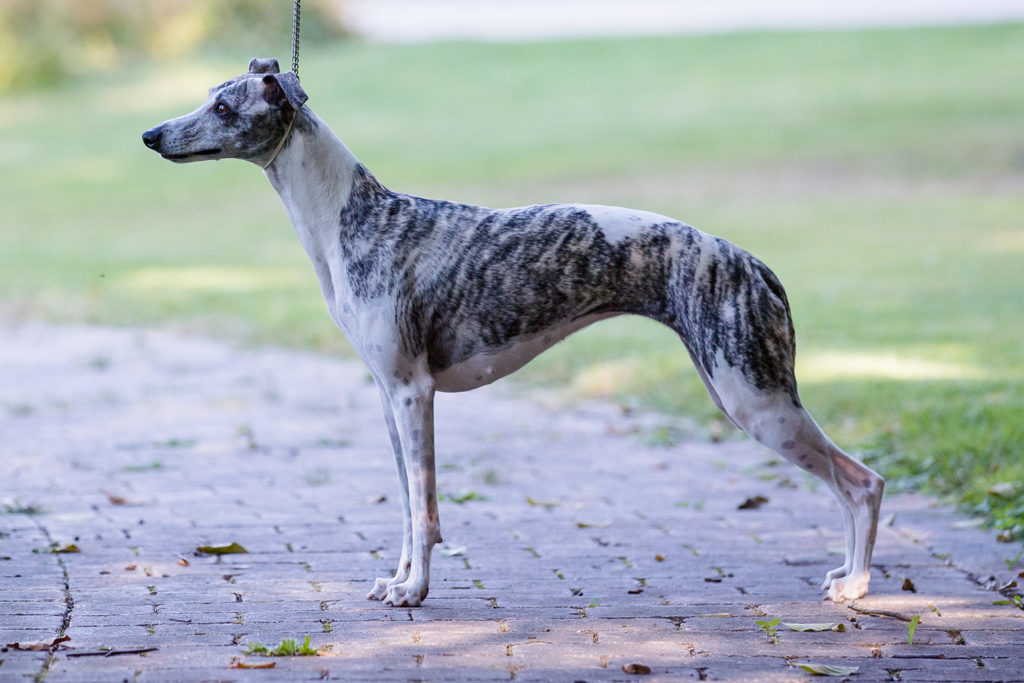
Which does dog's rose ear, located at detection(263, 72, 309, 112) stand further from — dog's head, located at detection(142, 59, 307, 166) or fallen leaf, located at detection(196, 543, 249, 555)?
fallen leaf, located at detection(196, 543, 249, 555)

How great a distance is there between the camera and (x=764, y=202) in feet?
76.1

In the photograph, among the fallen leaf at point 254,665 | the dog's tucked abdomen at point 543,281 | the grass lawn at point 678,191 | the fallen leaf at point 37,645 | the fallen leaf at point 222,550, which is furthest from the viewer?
the grass lawn at point 678,191

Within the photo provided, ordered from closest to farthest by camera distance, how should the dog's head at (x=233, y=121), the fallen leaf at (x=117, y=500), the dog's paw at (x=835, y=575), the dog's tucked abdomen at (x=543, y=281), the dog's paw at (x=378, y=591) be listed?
the dog's head at (x=233, y=121), the dog's tucked abdomen at (x=543, y=281), the dog's paw at (x=378, y=591), the dog's paw at (x=835, y=575), the fallen leaf at (x=117, y=500)

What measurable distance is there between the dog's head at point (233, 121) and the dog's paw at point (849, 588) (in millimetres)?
2847

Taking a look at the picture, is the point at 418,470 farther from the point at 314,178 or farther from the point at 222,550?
the point at 222,550

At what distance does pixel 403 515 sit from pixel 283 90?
1.78 m

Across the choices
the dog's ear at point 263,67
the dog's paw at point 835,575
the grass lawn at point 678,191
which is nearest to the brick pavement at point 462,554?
the dog's paw at point 835,575

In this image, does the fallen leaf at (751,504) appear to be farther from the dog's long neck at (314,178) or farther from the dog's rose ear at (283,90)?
the dog's rose ear at (283,90)

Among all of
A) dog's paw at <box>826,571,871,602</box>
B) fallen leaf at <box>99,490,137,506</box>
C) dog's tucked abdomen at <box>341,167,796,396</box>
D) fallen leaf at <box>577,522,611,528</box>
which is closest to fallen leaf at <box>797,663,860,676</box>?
dog's paw at <box>826,571,871,602</box>

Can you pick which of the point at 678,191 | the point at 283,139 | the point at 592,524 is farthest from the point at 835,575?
the point at 678,191

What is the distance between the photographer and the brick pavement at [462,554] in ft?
14.6

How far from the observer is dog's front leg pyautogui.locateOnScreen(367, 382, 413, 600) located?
16.8 feet

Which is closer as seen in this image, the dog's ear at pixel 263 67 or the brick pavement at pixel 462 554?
the brick pavement at pixel 462 554

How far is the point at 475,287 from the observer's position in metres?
5.05
